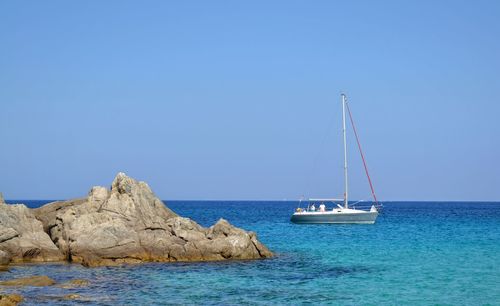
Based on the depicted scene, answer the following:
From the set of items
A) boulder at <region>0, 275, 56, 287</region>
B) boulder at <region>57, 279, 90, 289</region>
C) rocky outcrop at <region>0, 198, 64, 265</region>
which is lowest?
boulder at <region>57, 279, 90, 289</region>

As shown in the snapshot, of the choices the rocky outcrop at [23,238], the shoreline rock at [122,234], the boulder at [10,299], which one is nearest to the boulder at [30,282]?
the boulder at [10,299]

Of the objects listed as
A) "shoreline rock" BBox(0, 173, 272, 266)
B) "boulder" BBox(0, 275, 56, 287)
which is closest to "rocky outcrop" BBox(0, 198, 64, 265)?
"shoreline rock" BBox(0, 173, 272, 266)

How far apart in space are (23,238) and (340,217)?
5123 centimetres

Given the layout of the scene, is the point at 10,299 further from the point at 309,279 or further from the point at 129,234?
the point at 129,234

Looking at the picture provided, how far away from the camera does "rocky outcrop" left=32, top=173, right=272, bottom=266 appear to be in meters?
43.3

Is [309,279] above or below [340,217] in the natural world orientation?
below

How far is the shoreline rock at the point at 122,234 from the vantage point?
4328cm

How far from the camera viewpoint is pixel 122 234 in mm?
43938

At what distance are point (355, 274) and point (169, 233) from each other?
561 inches

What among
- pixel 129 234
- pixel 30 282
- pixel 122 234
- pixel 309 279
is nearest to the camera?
pixel 30 282

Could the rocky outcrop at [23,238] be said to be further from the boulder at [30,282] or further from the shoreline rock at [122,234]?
the boulder at [30,282]

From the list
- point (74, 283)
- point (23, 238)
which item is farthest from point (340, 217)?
point (74, 283)

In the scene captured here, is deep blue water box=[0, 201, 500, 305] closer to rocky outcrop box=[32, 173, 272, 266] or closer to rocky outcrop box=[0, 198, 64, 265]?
rocky outcrop box=[32, 173, 272, 266]

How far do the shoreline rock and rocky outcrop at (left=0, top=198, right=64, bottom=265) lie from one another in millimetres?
66
